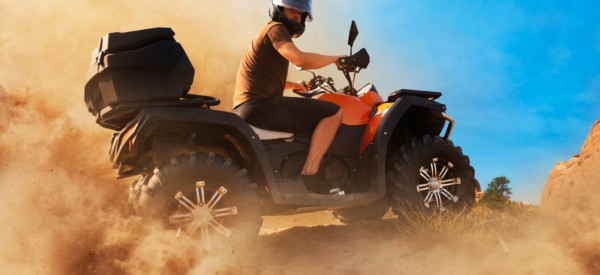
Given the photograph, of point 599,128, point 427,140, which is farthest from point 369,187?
point 599,128

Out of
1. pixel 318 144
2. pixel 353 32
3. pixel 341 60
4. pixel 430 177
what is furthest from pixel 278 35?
pixel 430 177

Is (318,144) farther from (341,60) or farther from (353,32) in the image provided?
(353,32)

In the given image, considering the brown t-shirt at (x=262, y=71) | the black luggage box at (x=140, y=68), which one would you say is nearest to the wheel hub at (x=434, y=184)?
the brown t-shirt at (x=262, y=71)

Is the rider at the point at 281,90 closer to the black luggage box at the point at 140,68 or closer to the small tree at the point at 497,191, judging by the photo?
the black luggage box at the point at 140,68

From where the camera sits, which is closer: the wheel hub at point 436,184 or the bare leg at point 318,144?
the bare leg at point 318,144

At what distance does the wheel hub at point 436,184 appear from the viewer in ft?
20.2

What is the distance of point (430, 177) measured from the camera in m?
6.23

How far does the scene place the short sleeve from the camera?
5207 millimetres

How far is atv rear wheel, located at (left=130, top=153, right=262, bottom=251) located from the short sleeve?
118cm

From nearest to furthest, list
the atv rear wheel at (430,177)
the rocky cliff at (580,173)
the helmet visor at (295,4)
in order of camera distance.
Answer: the helmet visor at (295,4) → the atv rear wheel at (430,177) → the rocky cliff at (580,173)

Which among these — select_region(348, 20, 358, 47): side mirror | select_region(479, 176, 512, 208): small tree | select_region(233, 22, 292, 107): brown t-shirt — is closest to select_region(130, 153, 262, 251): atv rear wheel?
select_region(233, 22, 292, 107): brown t-shirt

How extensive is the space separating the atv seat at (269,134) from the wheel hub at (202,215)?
2.55 feet

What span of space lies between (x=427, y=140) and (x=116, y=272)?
344 centimetres

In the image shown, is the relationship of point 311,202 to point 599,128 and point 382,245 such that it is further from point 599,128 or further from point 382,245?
point 599,128
